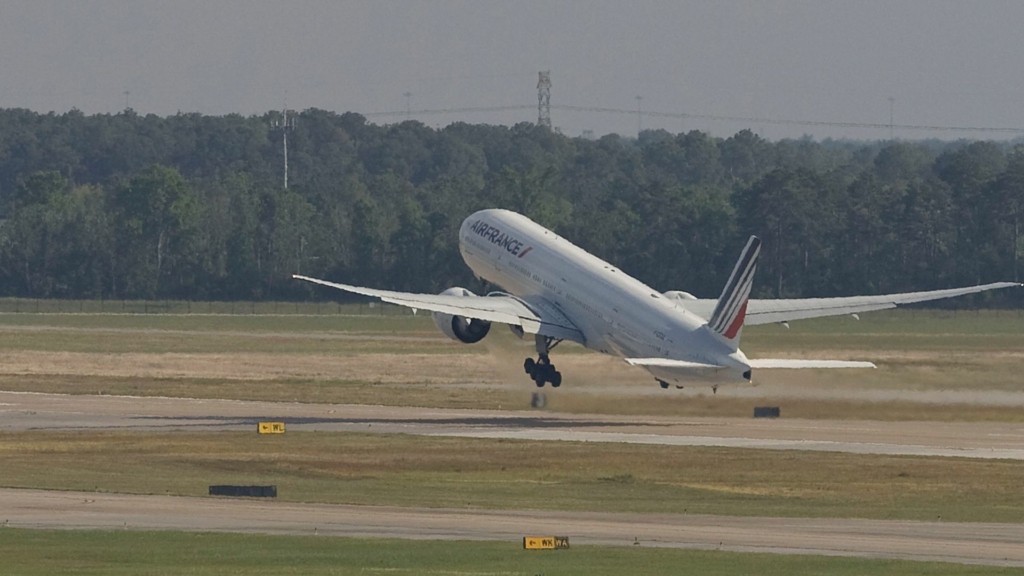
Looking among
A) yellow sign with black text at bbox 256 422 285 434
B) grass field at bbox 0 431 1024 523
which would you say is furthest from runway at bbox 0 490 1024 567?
yellow sign with black text at bbox 256 422 285 434

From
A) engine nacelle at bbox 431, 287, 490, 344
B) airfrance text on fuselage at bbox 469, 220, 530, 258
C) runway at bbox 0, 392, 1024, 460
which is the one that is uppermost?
airfrance text on fuselage at bbox 469, 220, 530, 258

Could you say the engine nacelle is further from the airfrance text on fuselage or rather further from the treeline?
the treeline

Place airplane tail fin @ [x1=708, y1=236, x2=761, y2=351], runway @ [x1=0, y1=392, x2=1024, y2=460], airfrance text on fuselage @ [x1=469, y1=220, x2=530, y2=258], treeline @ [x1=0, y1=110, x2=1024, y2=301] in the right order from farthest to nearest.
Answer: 1. treeline @ [x1=0, y1=110, x2=1024, y2=301]
2. airfrance text on fuselage @ [x1=469, y1=220, x2=530, y2=258]
3. airplane tail fin @ [x1=708, y1=236, x2=761, y2=351]
4. runway @ [x1=0, y1=392, x2=1024, y2=460]

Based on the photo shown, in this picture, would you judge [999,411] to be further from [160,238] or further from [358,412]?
[160,238]

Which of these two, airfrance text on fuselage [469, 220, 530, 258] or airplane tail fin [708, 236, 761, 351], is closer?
airplane tail fin [708, 236, 761, 351]

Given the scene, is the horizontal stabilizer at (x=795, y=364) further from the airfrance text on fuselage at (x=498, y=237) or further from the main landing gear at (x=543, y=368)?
the airfrance text on fuselage at (x=498, y=237)

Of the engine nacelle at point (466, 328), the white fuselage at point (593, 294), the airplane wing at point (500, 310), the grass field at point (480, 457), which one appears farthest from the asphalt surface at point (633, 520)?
the engine nacelle at point (466, 328)

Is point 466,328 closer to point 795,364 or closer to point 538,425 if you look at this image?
point 538,425

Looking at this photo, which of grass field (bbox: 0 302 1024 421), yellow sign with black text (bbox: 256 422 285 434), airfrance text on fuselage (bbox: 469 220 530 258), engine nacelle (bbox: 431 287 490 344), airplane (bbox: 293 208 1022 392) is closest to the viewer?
yellow sign with black text (bbox: 256 422 285 434)

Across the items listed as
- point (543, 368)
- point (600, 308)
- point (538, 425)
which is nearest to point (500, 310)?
point (543, 368)

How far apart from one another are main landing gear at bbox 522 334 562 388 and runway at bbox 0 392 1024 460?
136 inches

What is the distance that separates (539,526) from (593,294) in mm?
34986

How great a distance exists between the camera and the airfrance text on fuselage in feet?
272

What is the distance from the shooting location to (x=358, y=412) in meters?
75.4
